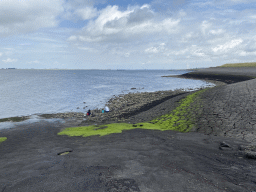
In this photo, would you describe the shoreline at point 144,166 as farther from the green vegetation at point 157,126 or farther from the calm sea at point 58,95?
the calm sea at point 58,95

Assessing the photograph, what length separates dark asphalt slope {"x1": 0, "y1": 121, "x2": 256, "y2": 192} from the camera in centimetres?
630

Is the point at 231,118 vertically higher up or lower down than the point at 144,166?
higher up

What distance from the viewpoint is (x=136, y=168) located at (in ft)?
25.1

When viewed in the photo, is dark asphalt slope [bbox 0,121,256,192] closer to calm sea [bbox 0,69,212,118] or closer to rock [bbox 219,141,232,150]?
rock [bbox 219,141,232,150]

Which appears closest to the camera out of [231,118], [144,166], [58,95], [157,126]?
[144,166]

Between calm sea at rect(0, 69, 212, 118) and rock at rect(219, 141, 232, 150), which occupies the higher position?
rock at rect(219, 141, 232, 150)

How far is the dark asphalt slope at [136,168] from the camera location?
630 centimetres

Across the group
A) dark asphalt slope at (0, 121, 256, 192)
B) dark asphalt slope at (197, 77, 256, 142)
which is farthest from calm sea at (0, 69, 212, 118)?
dark asphalt slope at (0, 121, 256, 192)

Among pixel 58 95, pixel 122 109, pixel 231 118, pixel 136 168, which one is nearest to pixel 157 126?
pixel 231 118

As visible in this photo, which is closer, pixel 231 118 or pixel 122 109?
pixel 231 118

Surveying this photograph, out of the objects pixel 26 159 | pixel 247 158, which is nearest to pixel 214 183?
pixel 247 158

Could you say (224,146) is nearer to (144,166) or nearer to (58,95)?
(144,166)

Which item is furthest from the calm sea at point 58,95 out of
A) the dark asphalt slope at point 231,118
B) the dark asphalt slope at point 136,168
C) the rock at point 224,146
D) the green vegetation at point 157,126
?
the rock at point 224,146

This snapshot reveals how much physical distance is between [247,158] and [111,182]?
7.52m
